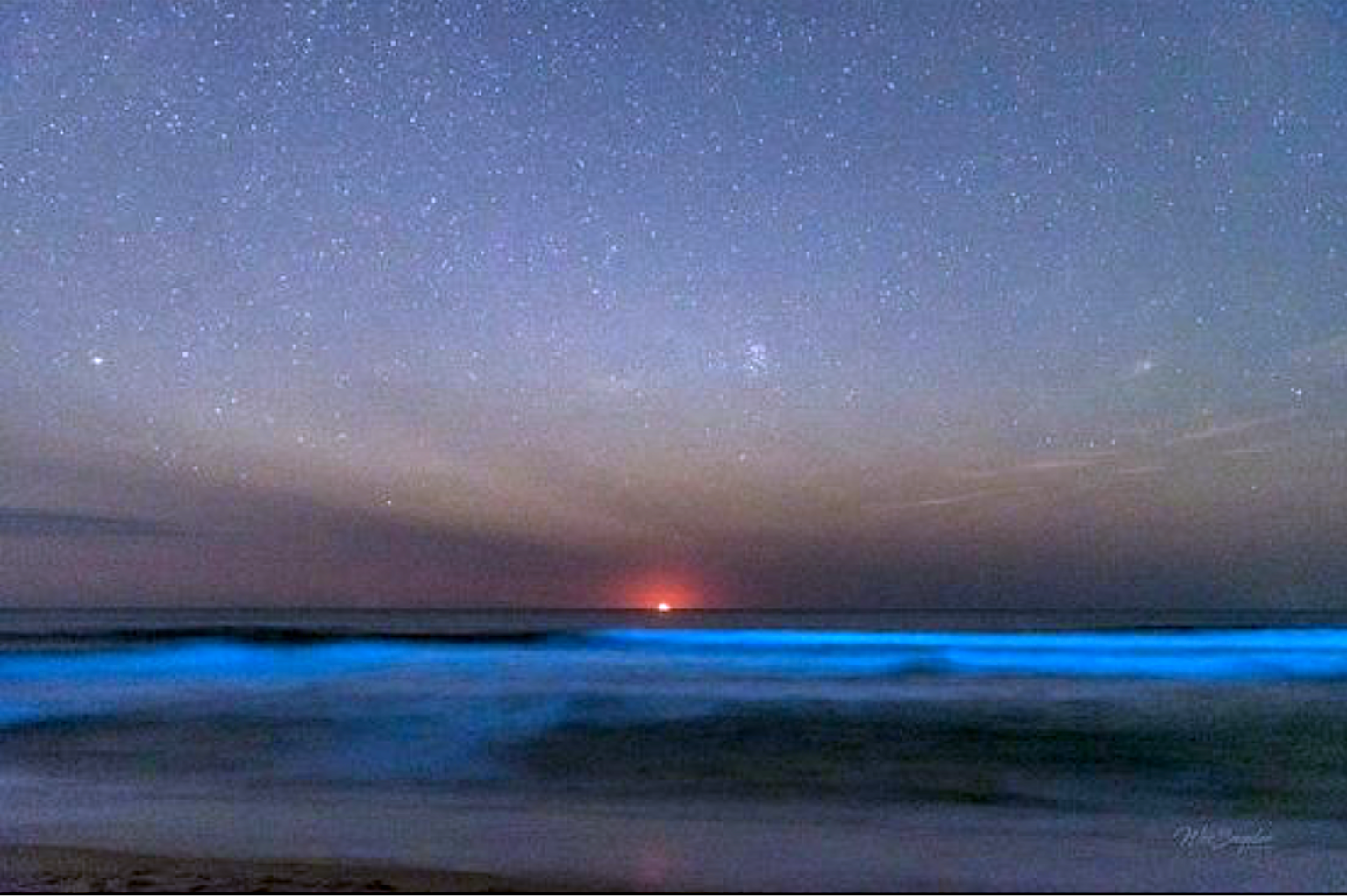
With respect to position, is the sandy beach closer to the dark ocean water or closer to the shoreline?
the shoreline

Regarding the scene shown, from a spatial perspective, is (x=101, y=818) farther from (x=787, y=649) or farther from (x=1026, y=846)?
(x=787, y=649)

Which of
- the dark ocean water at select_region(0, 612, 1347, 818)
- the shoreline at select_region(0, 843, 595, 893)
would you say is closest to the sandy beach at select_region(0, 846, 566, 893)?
the shoreline at select_region(0, 843, 595, 893)

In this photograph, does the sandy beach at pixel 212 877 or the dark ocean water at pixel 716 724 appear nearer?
the sandy beach at pixel 212 877

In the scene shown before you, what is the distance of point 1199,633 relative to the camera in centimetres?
5078

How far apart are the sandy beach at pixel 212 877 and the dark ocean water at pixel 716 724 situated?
321cm

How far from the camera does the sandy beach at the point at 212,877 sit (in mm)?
6535

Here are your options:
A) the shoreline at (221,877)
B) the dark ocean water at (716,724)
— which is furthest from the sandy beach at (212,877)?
the dark ocean water at (716,724)

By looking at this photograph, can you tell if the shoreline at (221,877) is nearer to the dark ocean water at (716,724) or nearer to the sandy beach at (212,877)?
the sandy beach at (212,877)

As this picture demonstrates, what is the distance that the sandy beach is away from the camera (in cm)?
654

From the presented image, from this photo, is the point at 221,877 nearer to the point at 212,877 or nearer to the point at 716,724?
the point at 212,877

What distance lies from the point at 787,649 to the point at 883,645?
3.63 metres

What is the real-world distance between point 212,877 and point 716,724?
10301 mm

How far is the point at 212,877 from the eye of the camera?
6844 mm

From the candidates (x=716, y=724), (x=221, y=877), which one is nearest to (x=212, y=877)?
(x=221, y=877)
